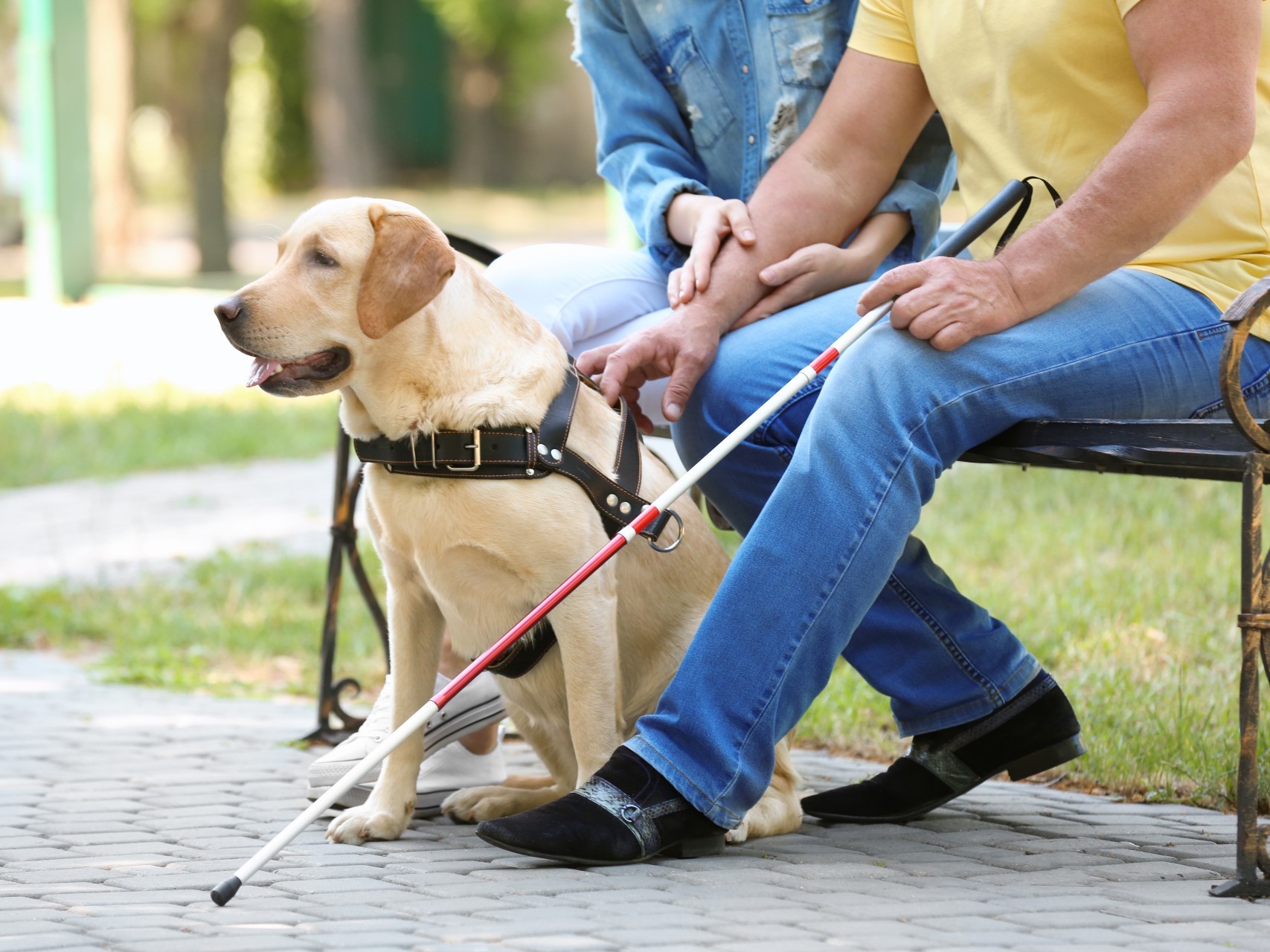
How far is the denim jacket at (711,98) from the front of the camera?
3701 millimetres

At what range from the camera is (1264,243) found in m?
3.04

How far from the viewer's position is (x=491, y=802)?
3350 millimetres

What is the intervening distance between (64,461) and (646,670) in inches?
262

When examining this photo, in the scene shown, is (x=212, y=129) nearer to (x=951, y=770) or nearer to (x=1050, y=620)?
(x=1050, y=620)

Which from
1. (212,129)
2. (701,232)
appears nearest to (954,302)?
(701,232)

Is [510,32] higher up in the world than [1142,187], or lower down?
higher up

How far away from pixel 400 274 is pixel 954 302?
1014 millimetres

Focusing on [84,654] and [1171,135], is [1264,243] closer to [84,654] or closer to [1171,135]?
[1171,135]

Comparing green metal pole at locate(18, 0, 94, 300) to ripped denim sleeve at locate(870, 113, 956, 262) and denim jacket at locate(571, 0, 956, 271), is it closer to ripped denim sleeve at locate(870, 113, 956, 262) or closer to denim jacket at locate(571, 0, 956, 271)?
denim jacket at locate(571, 0, 956, 271)

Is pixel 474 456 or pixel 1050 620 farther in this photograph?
pixel 1050 620

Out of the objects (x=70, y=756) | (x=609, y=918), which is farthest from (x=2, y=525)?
(x=609, y=918)

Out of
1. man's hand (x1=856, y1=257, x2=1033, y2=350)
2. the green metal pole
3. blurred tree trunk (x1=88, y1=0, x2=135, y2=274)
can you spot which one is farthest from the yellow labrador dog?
blurred tree trunk (x1=88, y1=0, x2=135, y2=274)

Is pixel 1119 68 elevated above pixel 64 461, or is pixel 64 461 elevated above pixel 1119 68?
pixel 1119 68

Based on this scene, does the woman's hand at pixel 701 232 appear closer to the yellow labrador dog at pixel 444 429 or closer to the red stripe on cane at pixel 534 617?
the yellow labrador dog at pixel 444 429
